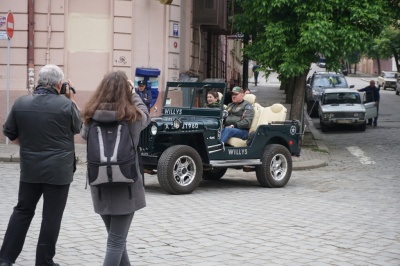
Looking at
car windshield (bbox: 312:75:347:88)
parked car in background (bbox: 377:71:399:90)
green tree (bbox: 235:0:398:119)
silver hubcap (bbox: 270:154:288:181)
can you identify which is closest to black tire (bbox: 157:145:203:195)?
silver hubcap (bbox: 270:154:288:181)

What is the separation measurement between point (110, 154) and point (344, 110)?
22974 millimetres

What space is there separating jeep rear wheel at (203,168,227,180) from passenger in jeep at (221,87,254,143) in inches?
39.0

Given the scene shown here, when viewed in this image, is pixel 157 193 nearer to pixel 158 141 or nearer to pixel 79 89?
pixel 158 141

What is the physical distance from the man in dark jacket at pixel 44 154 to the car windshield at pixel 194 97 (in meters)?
6.76

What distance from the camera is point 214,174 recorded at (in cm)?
1448

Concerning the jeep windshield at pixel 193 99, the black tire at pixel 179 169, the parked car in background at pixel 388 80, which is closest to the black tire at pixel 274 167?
the jeep windshield at pixel 193 99

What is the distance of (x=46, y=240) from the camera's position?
6766 mm

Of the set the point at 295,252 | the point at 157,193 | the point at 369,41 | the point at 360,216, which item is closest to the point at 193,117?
the point at 157,193

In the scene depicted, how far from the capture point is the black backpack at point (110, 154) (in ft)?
19.1

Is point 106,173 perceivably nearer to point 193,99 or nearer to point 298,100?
point 193,99

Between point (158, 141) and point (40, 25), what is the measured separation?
8.40 meters

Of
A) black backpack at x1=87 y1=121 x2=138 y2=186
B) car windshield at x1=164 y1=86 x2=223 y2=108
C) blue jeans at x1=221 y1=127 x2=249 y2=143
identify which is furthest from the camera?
car windshield at x1=164 y1=86 x2=223 y2=108

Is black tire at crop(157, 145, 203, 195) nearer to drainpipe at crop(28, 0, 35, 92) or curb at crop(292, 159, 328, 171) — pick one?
curb at crop(292, 159, 328, 171)

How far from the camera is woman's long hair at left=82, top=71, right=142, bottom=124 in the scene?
5.92 meters
